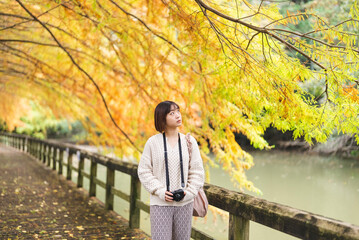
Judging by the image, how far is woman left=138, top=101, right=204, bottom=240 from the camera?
9.07 feet

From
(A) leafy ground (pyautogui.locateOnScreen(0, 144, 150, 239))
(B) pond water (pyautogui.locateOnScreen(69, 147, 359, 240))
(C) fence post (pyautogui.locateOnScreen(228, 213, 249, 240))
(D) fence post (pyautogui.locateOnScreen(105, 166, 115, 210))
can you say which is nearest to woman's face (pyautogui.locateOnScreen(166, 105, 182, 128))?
(C) fence post (pyautogui.locateOnScreen(228, 213, 249, 240))

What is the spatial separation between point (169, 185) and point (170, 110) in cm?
53

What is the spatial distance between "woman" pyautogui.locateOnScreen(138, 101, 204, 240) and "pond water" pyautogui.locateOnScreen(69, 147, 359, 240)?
4.22 metres

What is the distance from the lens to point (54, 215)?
237 inches

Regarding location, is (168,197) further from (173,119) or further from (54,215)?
(54,215)

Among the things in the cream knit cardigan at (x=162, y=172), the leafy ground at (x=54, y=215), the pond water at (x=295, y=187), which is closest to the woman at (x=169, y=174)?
the cream knit cardigan at (x=162, y=172)

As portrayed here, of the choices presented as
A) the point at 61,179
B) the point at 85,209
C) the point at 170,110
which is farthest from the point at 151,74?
the point at 61,179

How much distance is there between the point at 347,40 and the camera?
10.4ft

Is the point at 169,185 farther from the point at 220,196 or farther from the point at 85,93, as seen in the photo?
the point at 85,93

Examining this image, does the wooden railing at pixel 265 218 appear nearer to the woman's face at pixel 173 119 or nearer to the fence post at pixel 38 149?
the woman's face at pixel 173 119

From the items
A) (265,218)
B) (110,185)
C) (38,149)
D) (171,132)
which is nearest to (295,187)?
(38,149)

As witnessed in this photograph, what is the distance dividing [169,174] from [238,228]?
880 mm

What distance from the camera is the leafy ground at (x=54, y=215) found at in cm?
499

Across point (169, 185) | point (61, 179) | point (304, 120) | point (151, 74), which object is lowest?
point (61, 179)
